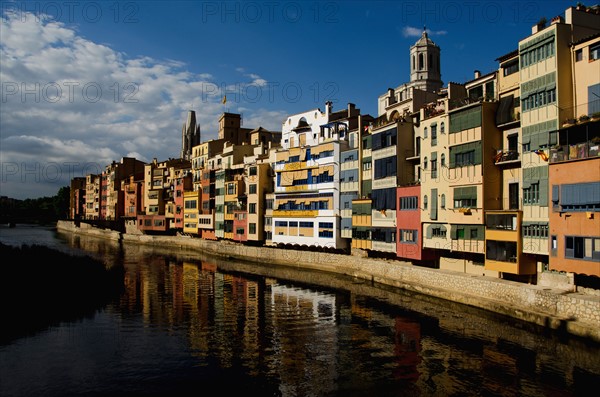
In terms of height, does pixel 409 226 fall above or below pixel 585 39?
below

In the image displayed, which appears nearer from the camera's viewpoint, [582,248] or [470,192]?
[582,248]

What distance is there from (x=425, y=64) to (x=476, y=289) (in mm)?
76703

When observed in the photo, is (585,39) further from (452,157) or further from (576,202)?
(452,157)

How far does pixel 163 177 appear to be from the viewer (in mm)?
115688

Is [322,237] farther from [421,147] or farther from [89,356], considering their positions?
[89,356]

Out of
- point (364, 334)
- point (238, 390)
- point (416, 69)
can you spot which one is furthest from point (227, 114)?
point (238, 390)

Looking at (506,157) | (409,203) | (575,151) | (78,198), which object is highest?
(78,198)

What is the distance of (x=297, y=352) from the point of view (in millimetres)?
27375

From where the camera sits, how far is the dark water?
72.9 ft

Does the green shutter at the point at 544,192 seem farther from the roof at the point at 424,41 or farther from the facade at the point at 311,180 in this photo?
the roof at the point at 424,41

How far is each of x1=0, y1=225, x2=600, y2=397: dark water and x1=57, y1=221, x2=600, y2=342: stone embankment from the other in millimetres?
1025

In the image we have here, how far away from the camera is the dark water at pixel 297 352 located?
22.2 m

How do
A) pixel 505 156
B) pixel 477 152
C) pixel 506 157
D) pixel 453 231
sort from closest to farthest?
pixel 506 157 → pixel 505 156 → pixel 477 152 → pixel 453 231

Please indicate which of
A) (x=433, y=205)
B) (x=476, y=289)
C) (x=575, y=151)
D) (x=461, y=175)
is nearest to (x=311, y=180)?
(x=433, y=205)
